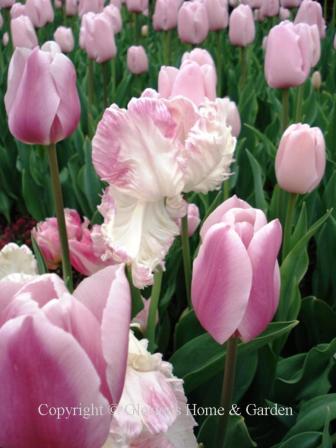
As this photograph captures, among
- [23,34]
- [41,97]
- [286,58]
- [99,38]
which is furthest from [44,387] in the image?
[23,34]

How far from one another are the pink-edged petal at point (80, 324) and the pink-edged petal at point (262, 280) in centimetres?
23

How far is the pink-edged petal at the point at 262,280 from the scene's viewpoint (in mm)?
662

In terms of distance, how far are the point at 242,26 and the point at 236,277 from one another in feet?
7.27

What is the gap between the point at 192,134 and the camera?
33.7 inches

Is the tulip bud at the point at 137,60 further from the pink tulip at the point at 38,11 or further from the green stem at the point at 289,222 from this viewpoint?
the green stem at the point at 289,222

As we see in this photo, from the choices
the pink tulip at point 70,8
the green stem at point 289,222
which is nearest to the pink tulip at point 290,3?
the pink tulip at point 70,8

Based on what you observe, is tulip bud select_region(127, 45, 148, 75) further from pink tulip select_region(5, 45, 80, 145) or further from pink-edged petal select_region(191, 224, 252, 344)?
pink-edged petal select_region(191, 224, 252, 344)

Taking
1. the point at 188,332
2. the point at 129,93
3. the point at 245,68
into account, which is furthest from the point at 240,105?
the point at 188,332

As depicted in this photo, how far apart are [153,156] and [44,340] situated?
430 mm

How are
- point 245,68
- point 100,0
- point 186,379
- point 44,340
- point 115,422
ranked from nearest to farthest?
point 44,340
point 115,422
point 186,379
point 245,68
point 100,0

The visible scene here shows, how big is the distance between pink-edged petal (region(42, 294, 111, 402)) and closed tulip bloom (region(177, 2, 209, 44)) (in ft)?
7.54

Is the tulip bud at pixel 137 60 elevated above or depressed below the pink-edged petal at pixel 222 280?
below

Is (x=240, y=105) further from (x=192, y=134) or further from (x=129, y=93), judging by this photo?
(x=192, y=134)

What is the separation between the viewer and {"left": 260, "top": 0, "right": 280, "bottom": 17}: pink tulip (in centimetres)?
354
